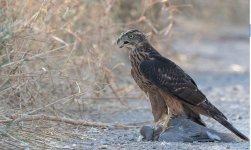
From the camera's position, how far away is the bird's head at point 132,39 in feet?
26.3

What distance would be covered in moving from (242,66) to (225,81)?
10.1 feet

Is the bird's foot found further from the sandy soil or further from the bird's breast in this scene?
the bird's breast

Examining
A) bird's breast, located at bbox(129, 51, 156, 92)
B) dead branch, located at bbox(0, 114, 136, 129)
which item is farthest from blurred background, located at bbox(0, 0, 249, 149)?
bird's breast, located at bbox(129, 51, 156, 92)

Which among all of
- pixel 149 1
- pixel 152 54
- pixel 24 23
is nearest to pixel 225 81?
pixel 149 1

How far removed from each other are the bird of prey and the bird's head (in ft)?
0.60

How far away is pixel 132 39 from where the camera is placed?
806 cm

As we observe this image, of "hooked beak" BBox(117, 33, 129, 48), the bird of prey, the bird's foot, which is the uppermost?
"hooked beak" BBox(117, 33, 129, 48)

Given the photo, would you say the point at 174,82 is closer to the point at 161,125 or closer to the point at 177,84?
the point at 177,84

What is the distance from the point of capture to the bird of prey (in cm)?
764

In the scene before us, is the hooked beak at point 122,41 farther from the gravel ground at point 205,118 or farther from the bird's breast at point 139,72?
the gravel ground at point 205,118

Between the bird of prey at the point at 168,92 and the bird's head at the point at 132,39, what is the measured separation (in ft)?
0.60

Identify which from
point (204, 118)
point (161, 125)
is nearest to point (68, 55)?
point (161, 125)

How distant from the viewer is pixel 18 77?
24.7 feet

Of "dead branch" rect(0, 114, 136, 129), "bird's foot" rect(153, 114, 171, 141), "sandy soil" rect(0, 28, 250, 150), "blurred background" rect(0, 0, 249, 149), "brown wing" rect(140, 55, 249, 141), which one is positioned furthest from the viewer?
"brown wing" rect(140, 55, 249, 141)
